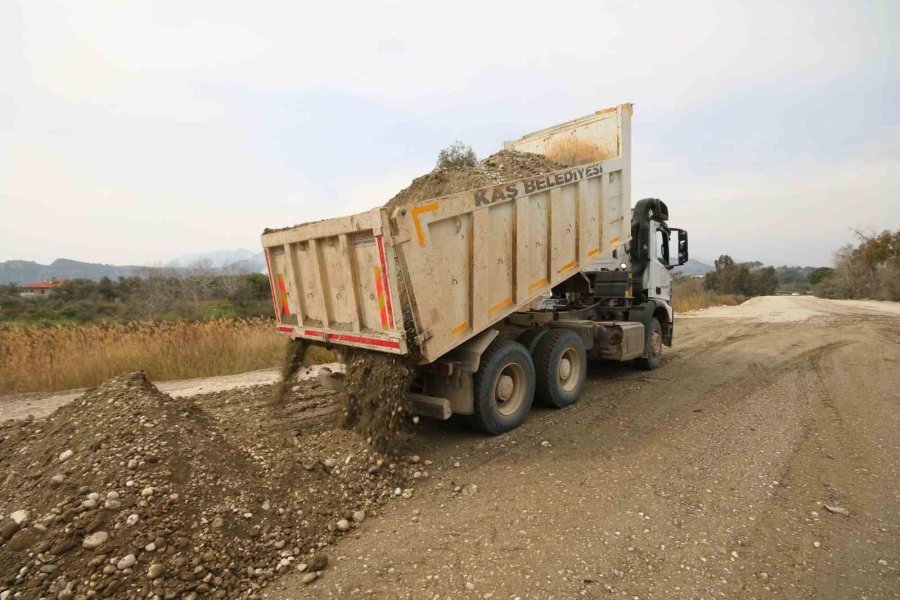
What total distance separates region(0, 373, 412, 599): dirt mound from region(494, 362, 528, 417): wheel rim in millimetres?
1403

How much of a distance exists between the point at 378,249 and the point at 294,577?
7.95 feet

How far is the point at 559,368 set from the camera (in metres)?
6.06

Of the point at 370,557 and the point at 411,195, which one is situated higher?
the point at 411,195

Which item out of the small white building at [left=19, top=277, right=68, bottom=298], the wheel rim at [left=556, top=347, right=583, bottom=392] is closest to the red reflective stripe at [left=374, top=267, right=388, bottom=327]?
the wheel rim at [left=556, top=347, right=583, bottom=392]

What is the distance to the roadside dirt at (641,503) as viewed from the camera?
2.80 meters

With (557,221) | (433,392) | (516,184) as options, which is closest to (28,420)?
(433,392)

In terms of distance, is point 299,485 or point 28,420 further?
point 28,420

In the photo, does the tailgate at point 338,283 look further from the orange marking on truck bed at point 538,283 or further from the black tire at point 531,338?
the black tire at point 531,338

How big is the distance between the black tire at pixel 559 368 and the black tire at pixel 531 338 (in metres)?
0.05

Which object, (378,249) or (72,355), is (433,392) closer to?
(378,249)

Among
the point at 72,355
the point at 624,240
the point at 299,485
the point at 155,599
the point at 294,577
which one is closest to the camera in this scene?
the point at 155,599

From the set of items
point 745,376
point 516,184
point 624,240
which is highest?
point 516,184

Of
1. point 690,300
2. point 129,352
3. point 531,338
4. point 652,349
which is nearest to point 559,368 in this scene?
point 531,338

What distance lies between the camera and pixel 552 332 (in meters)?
6.07
